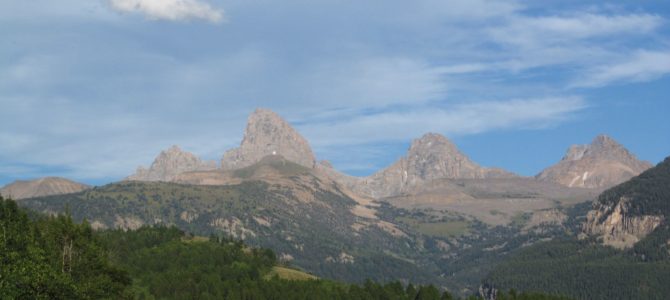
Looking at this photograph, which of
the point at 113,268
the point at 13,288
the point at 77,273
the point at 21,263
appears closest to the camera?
the point at 13,288

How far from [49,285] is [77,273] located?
48.9 meters

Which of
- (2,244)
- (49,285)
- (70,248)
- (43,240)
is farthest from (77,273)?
(49,285)

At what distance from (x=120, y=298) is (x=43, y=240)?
27.2 meters

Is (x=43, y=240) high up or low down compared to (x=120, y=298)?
up

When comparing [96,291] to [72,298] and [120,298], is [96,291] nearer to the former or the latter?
[120,298]

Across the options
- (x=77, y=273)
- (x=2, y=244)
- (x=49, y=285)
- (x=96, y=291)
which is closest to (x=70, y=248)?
(x=77, y=273)

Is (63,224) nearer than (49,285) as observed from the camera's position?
No

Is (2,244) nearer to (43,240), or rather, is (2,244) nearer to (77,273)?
(77,273)

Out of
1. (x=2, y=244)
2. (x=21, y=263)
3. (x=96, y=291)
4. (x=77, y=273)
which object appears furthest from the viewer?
(x=77, y=273)

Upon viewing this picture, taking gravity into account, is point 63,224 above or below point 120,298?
above

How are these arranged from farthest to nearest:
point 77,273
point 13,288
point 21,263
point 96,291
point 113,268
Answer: point 113,268, point 77,273, point 96,291, point 21,263, point 13,288

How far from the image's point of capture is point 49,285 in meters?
104

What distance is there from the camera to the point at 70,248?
158375 mm

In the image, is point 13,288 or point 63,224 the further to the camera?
point 63,224
